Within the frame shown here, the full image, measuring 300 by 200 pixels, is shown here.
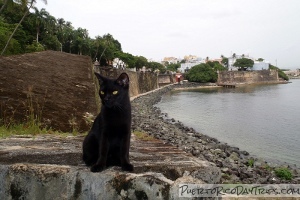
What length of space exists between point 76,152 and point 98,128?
1.65 feet

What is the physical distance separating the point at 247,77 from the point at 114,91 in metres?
100

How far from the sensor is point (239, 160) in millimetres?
12539

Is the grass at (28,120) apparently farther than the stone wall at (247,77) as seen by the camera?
No

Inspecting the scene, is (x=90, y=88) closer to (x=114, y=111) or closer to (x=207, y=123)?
(x=114, y=111)

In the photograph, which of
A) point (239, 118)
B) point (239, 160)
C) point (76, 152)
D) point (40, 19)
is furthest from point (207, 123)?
point (40, 19)

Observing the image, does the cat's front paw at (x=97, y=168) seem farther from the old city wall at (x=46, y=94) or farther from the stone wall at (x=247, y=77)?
the stone wall at (x=247, y=77)

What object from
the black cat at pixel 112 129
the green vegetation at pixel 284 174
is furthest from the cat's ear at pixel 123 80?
the green vegetation at pixel 284 174

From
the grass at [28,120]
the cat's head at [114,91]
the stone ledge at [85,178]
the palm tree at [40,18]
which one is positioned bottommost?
the stone ledge at [85,178]

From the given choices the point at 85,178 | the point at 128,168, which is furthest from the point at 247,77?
the point at 85,178

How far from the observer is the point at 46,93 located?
5312 mm

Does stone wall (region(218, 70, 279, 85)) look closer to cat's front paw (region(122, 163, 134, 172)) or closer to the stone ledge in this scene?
the stone ledge

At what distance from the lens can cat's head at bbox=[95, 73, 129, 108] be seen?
8.78 ft

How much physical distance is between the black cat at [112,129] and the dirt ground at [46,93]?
8.06 feet

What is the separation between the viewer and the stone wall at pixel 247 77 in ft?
309
